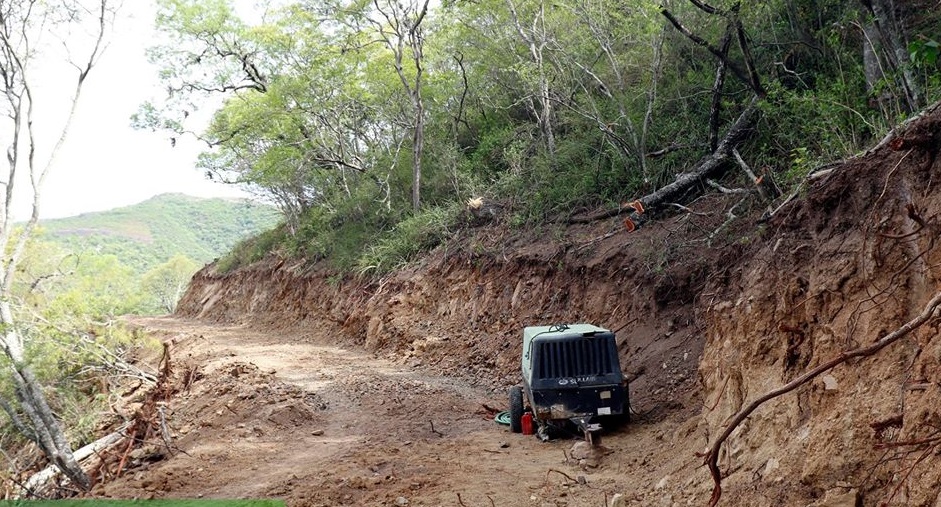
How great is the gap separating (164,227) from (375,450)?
4515 inches

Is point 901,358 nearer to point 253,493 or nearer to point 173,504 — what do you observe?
point 253,493

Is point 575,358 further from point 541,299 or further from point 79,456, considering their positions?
point 79,456

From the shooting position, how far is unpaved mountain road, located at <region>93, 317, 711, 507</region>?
6445 mm

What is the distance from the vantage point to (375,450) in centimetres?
845

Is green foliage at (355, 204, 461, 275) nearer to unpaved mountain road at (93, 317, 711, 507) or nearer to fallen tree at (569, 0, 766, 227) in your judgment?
unpaved mountain road at (93, 317, 711, 507)

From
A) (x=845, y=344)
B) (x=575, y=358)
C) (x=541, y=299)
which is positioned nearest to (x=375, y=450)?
(x=575, y=358)

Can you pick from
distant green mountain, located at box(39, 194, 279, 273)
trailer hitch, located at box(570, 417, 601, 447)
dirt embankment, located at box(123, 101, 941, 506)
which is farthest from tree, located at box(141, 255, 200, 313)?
trailer hitch, located at box(570, 417, 601, 447)

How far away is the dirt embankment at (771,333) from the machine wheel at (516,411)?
1.06 m

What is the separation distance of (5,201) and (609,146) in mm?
12104

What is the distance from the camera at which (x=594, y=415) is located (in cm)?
796

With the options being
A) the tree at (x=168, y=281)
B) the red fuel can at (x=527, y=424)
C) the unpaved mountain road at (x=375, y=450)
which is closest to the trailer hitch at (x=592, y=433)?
the unpaved mountain road at (x=375, y=450)

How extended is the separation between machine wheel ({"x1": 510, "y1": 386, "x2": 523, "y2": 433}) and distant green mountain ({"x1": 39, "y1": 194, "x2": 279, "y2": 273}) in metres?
84.0

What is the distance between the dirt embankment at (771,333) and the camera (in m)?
4.04

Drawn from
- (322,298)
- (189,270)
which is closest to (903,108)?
(322,298)
